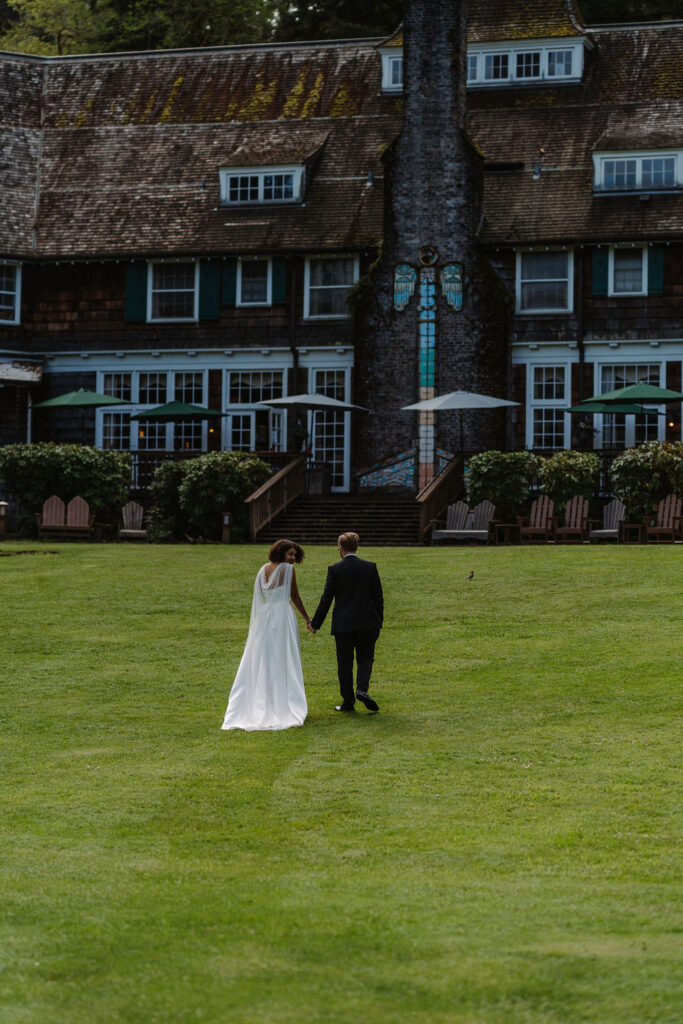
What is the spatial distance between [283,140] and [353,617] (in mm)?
26131

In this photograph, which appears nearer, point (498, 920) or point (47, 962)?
point (47, 962)

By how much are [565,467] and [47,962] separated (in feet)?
74.0

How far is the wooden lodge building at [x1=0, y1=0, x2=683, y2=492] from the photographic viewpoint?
1340 inches

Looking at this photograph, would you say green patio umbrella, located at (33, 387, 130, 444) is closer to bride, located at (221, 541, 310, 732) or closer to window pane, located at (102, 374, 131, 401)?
window pane, located at (102, 374, 131, 401)

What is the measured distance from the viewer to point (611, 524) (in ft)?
93.7

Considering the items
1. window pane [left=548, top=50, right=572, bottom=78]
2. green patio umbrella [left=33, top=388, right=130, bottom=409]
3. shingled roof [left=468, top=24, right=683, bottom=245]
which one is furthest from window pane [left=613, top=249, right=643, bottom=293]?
green patio umbrella [left=33, top=388, right=130, bottom=409]

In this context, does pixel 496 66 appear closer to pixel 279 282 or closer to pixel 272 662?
pixel 279 282

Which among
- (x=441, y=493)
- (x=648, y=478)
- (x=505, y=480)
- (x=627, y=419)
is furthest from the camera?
(x=627, y=419)

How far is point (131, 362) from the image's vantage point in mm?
36625

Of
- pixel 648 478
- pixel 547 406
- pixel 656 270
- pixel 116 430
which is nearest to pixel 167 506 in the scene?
pixel 116 430

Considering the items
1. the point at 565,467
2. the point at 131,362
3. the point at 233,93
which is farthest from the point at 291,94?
the point at 565,467

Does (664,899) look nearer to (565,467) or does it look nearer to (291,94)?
(565,467)

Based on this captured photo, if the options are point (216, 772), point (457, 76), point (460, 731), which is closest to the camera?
point (216, 772)

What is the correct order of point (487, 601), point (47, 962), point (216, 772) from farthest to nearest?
point (487, 601), point (216, 772), point (47, 962)
